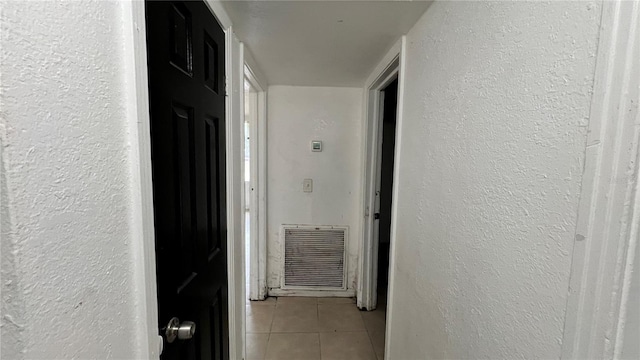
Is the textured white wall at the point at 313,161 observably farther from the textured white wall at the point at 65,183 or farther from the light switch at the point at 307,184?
the textured white wall at the point at 65,183

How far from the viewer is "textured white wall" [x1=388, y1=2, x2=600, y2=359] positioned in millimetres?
578

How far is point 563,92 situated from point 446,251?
638 mm

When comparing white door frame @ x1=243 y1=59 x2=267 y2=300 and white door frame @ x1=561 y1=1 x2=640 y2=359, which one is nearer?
white door frame @ x1=561 y1=1 x2=640 y2=359

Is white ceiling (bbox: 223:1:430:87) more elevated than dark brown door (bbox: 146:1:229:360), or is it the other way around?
white ceiling (bbox: 223:1:430:87)

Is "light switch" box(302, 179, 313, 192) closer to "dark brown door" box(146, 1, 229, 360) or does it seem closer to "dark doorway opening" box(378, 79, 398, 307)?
"dark doorway opening" box(378, 79, 398, 307)

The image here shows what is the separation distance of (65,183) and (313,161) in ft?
7.26

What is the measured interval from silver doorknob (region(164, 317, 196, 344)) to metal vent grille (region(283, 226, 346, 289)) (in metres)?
1.81

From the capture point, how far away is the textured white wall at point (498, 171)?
1.90 ft

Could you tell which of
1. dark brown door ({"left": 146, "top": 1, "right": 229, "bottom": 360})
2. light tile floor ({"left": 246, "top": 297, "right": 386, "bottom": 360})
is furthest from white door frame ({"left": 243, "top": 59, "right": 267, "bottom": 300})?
dark brown door ({"left": 146, "top": 1, "right": 229, "bottom": 360})

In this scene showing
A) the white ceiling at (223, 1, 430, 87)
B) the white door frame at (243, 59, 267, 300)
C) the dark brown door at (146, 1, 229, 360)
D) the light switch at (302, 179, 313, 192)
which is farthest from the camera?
the light switch at (302, 179, 313, 192)

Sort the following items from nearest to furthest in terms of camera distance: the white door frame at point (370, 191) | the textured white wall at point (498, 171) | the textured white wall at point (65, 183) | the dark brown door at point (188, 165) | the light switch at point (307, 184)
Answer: the textured white wall at point (65, 183), the textured white wall at point (498, 171), the dark brown door at point (188, 165), the white door frame at point (370, 191), the light switch at point (307, 184)

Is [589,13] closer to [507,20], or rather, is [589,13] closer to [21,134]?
[507,20]

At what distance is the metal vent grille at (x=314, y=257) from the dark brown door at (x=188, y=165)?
1410 mm

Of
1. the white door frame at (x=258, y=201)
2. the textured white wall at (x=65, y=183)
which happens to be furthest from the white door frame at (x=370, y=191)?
the textured white wall at (x=65, y=183)
